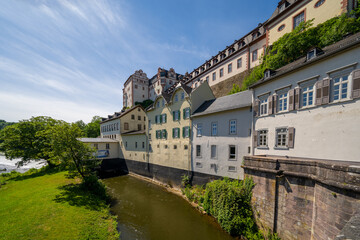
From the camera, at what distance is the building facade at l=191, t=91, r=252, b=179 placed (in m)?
14.0

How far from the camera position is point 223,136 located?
15547mm

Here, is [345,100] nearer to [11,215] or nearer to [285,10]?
[285,10]

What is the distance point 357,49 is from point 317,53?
82.8 inches

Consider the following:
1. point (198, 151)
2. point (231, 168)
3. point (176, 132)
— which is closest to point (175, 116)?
point (176, 132)

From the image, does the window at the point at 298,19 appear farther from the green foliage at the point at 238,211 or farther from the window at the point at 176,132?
the green foliage at the point at 238,211

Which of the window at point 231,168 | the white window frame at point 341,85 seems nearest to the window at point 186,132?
the window at point 231,168

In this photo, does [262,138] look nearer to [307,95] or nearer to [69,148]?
[307,95]

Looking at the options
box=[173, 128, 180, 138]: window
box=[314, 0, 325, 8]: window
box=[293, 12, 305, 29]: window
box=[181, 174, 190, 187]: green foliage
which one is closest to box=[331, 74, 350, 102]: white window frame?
box=[173, 128, 180, 138]: window

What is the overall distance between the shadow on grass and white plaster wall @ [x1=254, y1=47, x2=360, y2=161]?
17583 mm

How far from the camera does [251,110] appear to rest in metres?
13.6

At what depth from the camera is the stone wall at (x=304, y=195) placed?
5.67 meters

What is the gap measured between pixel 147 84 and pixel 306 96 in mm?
61455

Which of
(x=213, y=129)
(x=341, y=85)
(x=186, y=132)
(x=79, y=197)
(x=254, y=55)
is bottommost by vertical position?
(x=79, y=197)

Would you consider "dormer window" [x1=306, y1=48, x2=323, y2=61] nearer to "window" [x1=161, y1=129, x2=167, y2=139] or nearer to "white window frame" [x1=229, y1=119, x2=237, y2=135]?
"white window frame" [x1=229, y1=119, x2=237, y2=135]
